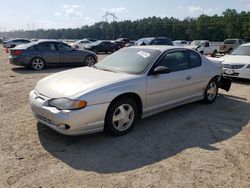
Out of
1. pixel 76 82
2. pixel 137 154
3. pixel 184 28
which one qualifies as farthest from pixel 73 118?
pixel 184 28

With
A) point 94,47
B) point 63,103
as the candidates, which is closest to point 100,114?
point 63,103

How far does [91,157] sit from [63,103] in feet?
3.00

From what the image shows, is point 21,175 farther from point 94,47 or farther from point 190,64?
point 94,47

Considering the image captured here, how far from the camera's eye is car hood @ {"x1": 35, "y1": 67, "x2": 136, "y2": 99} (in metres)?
4.28

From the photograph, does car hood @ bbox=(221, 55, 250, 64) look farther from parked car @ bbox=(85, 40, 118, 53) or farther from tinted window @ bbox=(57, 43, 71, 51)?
parked car @ bbox=(85, 40, 118, 53)

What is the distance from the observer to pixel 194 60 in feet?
20.4

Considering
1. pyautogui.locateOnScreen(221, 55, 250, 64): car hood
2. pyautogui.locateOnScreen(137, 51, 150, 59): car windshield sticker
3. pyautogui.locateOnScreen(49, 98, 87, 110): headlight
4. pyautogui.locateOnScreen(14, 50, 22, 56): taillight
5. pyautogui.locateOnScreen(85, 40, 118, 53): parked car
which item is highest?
pyautogui.locateOnScreen(137, 51, 150, 59): car windshield sticker

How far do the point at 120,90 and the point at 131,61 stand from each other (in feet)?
3.50

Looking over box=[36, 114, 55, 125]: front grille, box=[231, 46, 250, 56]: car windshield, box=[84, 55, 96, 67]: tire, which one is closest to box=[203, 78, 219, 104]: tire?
box=[36, 114, 55, 125]: front grille

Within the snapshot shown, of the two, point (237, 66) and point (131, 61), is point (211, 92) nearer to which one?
point (131, 61)

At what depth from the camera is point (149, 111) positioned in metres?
5.12

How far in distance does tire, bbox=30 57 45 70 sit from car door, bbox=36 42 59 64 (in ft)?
0.66

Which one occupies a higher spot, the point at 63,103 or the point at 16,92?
the point at 63,103

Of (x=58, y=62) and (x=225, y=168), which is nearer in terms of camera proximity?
(x=225, y=168)
